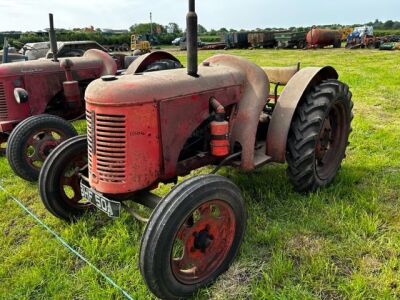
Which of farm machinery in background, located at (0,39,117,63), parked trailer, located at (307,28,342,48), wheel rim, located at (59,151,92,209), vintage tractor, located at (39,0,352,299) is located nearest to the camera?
vintage tractor, located at (39,0,352,299)

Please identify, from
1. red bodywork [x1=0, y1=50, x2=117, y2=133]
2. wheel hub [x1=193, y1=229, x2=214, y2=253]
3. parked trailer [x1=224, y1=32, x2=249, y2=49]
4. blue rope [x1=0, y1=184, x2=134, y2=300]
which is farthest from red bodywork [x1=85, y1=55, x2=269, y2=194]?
parked trailer [x1=224, y1=32, x2=249, y2=49]

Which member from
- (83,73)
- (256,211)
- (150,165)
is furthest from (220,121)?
(83,73)

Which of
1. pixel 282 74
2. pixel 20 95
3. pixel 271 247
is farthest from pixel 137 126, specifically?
pixel 20 95

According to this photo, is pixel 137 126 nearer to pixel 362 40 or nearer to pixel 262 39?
pixel 362 40

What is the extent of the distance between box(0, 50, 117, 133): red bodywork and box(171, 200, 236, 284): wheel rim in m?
3.44

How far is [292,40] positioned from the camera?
26672 millimetres

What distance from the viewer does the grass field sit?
244 cm

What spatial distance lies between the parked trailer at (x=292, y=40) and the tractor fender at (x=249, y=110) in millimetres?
25143

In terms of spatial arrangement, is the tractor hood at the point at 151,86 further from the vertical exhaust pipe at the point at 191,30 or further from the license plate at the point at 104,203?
the license plate at the point at 104,203

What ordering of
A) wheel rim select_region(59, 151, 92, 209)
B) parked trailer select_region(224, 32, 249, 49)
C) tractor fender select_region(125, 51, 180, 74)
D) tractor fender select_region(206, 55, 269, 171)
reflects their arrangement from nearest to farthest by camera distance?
1. tractor fender select_region(206, 55, 269, 171)
2. wheel rim select_region(59, 151, 92, 209)
3. tractor fender select_region(125, 51, 180, 74)
4. parked trailer select_region(224, 32, 249, 49)

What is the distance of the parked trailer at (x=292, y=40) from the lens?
26.5 metres

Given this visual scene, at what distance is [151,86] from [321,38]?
24.5 meters

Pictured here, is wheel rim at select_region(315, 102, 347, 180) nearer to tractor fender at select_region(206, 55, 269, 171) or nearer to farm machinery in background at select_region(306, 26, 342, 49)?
tractor fender at select_region(206, 55, 269, 171)

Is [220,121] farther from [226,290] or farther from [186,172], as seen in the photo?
[226,290]
